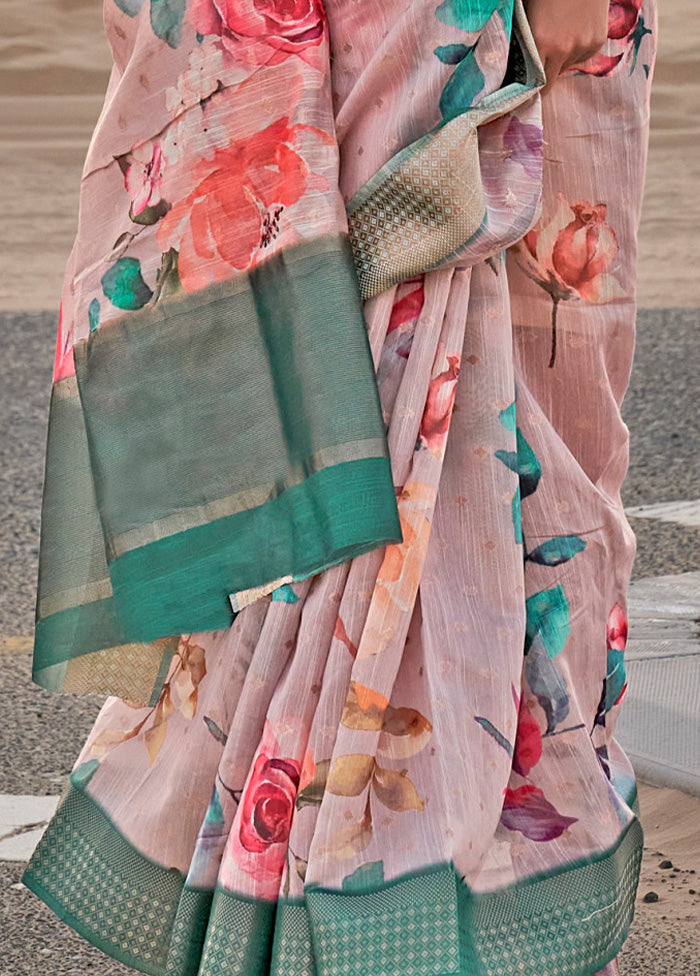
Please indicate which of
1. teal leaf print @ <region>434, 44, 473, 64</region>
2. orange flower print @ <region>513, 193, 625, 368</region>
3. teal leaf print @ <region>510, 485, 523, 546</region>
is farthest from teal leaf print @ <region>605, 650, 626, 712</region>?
teal leaf print @ <region>434, 44, 473, 64</region>

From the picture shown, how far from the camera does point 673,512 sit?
467 cm

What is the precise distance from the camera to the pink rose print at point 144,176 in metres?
1.86

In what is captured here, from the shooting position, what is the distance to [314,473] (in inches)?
69.4

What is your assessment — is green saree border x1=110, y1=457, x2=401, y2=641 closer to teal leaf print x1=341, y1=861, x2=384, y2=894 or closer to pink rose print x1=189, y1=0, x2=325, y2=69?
teal leaf print x1=341, y1=861, x2=384, y2=894

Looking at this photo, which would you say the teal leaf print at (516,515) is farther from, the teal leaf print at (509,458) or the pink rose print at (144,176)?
the pink rose print at (144,176)

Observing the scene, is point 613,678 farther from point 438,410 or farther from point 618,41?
point 618,41

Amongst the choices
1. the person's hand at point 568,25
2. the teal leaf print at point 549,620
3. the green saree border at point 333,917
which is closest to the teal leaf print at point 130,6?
the person's hand at point 568,25

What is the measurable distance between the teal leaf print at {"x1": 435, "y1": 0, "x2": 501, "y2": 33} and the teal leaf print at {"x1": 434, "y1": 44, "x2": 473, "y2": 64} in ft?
0.07

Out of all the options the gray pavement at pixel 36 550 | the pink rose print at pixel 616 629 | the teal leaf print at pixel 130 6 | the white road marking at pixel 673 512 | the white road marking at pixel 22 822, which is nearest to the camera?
the teal leaf print at pixel 130 6

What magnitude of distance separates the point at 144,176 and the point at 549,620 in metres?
0.69

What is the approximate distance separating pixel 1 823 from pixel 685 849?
1.16 metres

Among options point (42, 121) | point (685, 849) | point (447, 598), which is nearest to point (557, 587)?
point (447, 598)

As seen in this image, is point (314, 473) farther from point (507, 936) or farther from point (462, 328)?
point (507, 936)

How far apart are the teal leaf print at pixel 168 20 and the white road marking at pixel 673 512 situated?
300 cm
